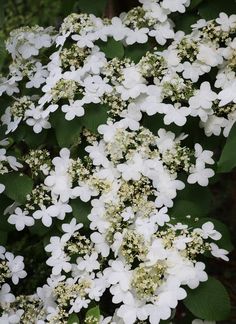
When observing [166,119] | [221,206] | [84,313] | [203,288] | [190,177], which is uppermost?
[166,119]

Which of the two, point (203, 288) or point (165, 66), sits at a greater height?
point (165, 66)

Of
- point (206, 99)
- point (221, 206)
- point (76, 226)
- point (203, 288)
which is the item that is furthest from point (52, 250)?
point (221, 206)

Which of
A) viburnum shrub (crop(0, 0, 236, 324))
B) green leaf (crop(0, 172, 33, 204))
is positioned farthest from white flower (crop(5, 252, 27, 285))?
green leaf (crop(0, 172, 33, 204))

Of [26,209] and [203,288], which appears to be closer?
[203,288]

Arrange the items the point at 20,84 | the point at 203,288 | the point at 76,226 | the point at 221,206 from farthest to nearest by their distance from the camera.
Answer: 1. the point at 221,206
2. the point at 20,84
3. the point at 76,226
4. the point at 203,288

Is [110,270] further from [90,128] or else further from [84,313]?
[90,128]


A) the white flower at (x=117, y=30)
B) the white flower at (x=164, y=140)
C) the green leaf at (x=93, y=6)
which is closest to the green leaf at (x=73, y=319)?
the white flower at (x=164, y=140)

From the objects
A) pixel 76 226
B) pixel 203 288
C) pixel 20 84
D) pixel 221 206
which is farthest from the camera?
pixel 221 206

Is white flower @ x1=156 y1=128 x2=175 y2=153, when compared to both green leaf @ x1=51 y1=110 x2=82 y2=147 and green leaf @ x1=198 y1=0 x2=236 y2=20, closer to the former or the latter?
green leaf @ x1=51 y1=110 x2=82 y2=147
